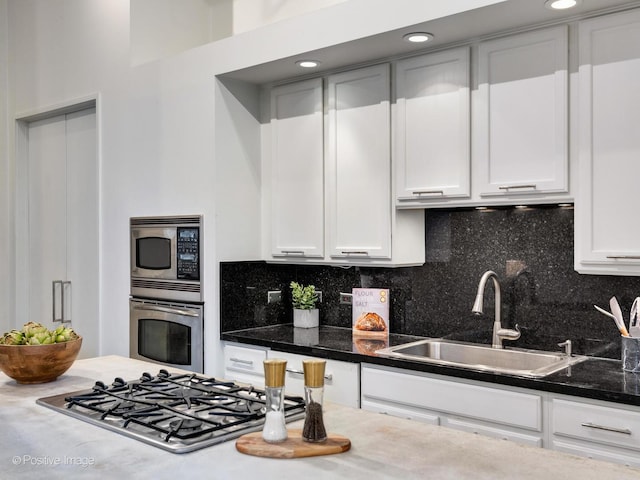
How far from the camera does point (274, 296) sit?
3947mm

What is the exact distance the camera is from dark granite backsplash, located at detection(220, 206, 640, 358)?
288 centimetres

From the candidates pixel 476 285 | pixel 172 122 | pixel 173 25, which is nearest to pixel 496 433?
pixel 476 285

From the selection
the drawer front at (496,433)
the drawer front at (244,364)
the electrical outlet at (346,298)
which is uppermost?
the electrical outlet at (346,298)

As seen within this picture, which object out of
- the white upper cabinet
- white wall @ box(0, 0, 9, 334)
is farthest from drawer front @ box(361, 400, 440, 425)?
white wall @ box(0, 0, 9, 334)

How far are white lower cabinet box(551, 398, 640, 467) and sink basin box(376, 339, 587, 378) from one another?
0.66 ft

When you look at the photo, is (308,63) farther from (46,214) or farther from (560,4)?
(46,214)

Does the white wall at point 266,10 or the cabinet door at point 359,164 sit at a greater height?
the white wall at point 266,10

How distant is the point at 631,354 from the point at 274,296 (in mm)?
2083

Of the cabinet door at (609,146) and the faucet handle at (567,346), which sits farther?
the faucet handle at (567,346)

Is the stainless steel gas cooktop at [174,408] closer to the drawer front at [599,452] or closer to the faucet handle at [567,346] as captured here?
the drawer front at [599,452]

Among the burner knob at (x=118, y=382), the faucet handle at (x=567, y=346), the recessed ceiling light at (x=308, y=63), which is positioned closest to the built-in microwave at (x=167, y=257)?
the recessed ceiling light at (x=308, y=63)

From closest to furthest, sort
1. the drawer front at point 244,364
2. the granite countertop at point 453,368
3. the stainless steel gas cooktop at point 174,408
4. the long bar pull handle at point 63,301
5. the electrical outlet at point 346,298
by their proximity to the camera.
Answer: the stainless steel gas cooktop at point 174,408 → the granite countertop at point 453,368 → the drawer front at point 244,364 → the electrical outlet at point 346,298 → the long bar pull handle at point 63,301

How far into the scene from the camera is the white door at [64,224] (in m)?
4.47

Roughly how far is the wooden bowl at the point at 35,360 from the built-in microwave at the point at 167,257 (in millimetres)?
1401
